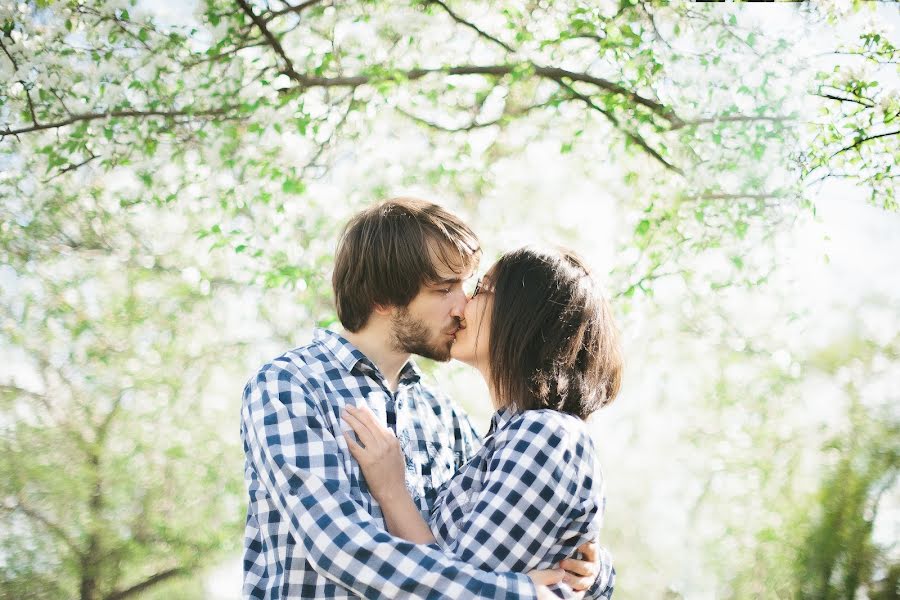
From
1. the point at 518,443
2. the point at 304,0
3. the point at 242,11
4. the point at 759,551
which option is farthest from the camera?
the point at 759,551

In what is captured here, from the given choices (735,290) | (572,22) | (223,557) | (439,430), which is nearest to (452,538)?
(439,430)

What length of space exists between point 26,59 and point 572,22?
225cm

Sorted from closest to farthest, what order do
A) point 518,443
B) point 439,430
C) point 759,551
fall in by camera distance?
point 518,443, point 439,430, point 759,551

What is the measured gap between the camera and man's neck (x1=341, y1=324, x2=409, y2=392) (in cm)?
192

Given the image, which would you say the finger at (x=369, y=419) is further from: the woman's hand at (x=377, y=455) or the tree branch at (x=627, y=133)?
the tree branch at (x=627, y=133)

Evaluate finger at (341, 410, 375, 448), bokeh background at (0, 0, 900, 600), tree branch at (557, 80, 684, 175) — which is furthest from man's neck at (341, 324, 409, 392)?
tree branch at (557, 80, 684, 175)

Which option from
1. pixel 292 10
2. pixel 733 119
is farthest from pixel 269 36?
pixel 733 119

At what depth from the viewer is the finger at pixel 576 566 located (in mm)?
1622

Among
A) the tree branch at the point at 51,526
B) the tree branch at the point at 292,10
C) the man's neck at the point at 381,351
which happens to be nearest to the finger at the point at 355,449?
the man's neck at the point at 381,351

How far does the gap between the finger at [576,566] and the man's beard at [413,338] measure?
0.55 metres

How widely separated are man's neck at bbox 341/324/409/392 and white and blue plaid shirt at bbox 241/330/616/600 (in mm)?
50

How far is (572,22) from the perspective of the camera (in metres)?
3.60

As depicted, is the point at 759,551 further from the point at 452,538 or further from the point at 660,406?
the point at 452,538

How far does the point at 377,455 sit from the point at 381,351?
0.34 m
